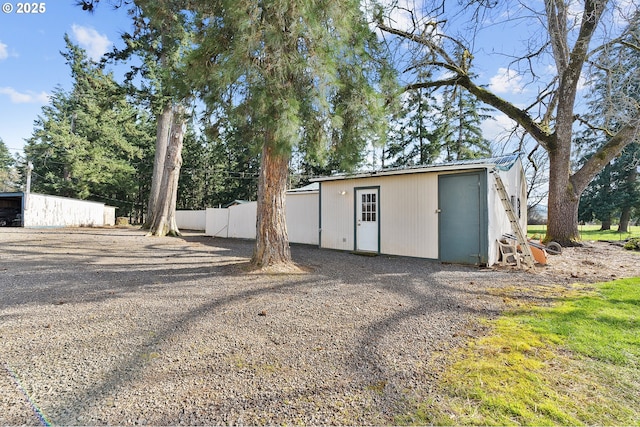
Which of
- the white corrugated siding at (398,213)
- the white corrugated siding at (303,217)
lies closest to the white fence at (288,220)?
the white corrugated siding at (303,217)

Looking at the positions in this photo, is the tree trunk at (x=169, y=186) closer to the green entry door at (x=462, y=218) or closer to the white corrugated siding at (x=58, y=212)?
the white corrugated siding at (x=58, y=212)

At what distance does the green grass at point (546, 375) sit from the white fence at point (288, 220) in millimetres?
8969

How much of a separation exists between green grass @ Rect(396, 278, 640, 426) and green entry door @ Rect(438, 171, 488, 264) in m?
3.54

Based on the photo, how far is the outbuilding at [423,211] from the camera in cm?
709

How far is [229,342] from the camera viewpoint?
2.71m

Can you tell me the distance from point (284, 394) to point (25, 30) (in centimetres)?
1159

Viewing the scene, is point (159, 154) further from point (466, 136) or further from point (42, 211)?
point (466, 136)

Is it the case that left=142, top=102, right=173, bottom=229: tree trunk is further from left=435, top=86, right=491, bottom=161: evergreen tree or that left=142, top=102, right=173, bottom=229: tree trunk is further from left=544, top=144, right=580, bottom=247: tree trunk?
left=435, top=86, right=491, bottom=161: evergreen tree

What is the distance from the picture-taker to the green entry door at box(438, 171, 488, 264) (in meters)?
7.03

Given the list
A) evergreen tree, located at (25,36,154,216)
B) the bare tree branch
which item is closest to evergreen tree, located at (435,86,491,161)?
the bare tree branch

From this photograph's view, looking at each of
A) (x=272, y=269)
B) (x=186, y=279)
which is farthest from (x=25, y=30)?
(x=272, y=269)

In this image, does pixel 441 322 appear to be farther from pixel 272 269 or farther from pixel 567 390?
pixel 272 269

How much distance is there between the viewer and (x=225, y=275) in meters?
5.58

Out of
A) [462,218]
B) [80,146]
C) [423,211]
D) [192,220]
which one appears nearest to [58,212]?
[192,220]
